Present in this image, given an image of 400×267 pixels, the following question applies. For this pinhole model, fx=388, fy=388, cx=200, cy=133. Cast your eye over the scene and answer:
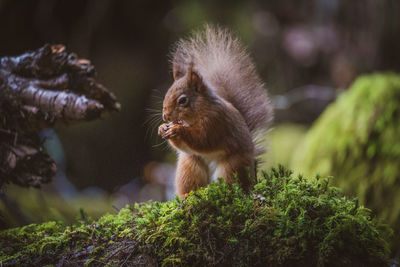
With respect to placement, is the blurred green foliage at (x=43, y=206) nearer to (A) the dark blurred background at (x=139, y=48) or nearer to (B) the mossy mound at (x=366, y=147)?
(A) the dark blurred background at (x=139, y=48)

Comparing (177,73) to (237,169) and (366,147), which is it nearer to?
(237,169)

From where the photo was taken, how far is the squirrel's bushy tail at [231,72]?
2299 mm

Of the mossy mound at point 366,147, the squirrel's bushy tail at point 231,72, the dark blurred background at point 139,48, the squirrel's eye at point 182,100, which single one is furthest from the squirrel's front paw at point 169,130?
the mossy mound at point 366,147

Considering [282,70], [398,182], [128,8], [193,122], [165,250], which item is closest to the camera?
[165,250]

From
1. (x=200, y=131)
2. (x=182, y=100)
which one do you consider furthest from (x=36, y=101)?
(x=200, y=131)

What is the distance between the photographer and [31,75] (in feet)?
8.26

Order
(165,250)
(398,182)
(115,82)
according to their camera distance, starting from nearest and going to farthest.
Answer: (165,250) → (398,182) → (115,82)

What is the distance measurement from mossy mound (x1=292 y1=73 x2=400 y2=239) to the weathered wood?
2.25m

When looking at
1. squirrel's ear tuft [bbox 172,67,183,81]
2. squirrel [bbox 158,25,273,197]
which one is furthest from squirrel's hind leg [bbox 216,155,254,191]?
squirrel's ear tuft [bbox 172,67,183,81]

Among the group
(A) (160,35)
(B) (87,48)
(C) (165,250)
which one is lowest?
(C) (165,250)

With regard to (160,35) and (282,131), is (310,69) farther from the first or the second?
(160,35)

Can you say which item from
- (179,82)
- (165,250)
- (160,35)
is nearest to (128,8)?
(160,35)

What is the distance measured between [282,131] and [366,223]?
4475 millimetres

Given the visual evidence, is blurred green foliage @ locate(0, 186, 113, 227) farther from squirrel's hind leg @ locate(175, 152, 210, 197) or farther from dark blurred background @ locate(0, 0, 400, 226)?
squirrel's hind leg @ locate(175, 152, 210, 197)
